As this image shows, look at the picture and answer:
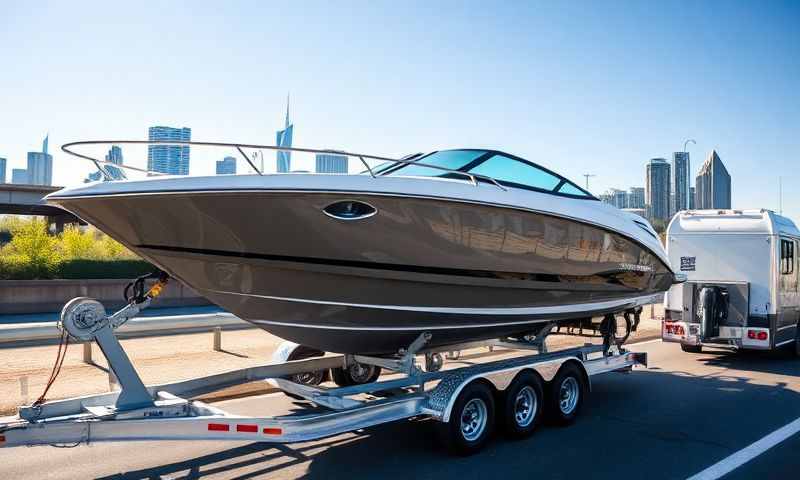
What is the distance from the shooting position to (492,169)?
6520 mm

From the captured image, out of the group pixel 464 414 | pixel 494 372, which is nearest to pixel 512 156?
pixel 494 372

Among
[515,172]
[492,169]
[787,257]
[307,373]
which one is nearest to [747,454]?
[515,172]

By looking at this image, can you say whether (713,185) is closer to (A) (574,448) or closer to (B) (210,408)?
(A) (574,448)

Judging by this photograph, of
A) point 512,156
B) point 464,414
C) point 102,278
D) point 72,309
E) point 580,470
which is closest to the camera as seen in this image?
point 72,309

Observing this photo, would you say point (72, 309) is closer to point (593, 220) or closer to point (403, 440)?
point (403, 440)

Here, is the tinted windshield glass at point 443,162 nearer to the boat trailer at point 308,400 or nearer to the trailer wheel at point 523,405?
the boat trailer at point 308,400

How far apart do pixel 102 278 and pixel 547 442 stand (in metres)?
17.4

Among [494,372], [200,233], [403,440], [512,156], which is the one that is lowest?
[403,440]

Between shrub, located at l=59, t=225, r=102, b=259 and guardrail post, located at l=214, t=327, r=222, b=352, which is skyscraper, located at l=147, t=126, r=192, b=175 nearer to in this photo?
guardrail post, located at l=214, t=327, r=222, b=352

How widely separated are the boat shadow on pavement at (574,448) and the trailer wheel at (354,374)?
106cm

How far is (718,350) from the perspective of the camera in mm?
12648

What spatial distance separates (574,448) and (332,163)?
346 centimetres

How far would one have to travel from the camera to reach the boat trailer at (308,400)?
15.4ft

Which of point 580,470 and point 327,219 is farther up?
point 327,219
